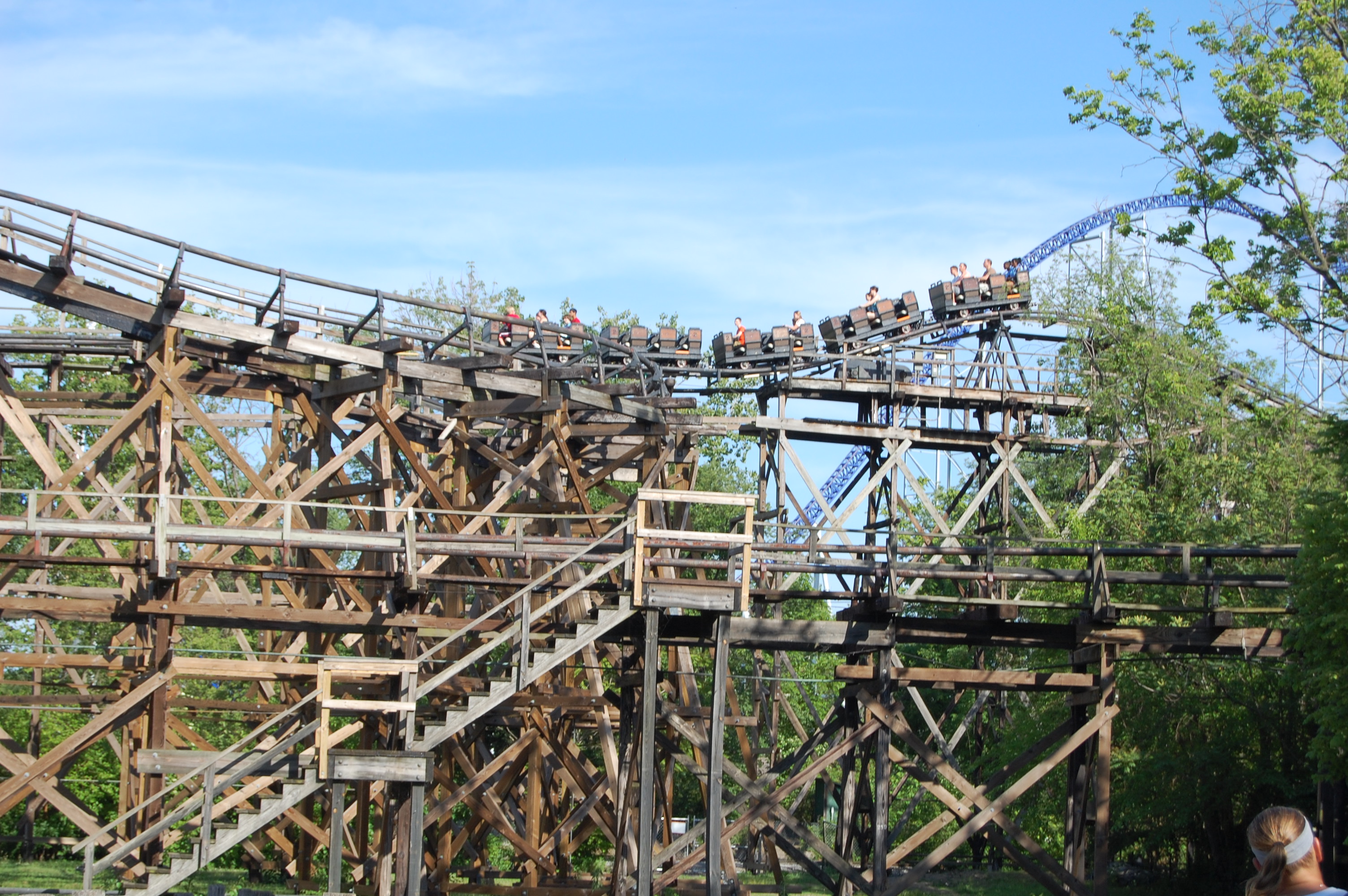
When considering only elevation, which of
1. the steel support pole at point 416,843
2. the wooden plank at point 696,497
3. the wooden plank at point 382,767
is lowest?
the steel support pole at point 416,843

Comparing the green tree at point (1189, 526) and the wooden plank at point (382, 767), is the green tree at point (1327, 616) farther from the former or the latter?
the wooden plank at point (382, 767)

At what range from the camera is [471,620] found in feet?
64.3

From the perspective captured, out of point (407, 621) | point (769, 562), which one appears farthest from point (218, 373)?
point (769, 562)

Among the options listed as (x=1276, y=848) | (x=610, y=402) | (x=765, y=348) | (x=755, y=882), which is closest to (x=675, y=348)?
(x=765, y=348)

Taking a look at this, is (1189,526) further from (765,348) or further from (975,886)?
(765,348)

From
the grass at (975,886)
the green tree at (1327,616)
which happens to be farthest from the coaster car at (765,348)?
the green tree at (1327,616)

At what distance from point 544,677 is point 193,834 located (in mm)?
9855

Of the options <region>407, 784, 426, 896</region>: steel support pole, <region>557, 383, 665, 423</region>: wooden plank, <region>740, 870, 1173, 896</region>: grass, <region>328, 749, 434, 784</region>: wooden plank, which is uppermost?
<region>557, 383, 665, 423</region>: wooden plank

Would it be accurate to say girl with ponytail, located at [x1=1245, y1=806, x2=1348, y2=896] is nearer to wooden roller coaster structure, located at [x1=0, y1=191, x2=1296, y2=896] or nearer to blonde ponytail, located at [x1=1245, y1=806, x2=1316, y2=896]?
blonde ponytail, located at [x1=1245, y1=806, x2=1316, y2=896]

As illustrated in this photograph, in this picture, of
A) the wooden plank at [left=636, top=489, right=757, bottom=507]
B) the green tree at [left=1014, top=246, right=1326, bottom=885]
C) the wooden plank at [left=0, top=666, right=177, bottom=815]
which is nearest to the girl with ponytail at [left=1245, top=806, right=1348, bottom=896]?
the wooden plank at [left=636, top=489, right=757, bottom=507]

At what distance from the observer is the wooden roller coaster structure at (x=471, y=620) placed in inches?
643

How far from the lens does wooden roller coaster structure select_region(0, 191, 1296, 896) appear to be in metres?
16.3

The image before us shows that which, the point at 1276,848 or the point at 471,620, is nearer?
the point at 1276,848

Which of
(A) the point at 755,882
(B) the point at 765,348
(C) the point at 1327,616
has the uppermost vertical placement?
(B) the point at 765,348
